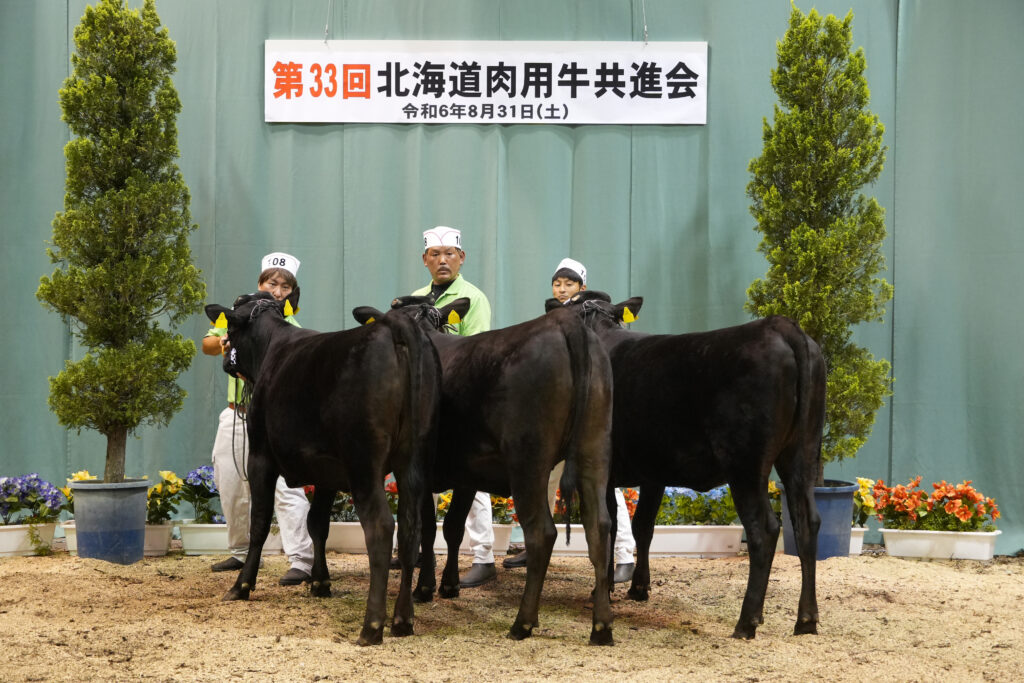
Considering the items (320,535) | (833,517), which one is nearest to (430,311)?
(320,535)

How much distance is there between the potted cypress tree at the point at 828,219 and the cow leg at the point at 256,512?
3378mm

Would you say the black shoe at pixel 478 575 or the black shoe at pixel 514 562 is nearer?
the black shoe at pixel 478 575

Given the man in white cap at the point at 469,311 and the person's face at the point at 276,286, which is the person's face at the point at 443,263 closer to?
the man in white cap at the point at 469,311

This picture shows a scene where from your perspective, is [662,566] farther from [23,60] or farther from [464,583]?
[23,60]

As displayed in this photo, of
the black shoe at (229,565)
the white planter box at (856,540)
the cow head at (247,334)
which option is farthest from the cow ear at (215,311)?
the white planter box at (856,540)

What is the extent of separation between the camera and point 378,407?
3887 mm

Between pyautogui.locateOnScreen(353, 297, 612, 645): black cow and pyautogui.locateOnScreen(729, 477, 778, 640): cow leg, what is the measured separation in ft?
2.06

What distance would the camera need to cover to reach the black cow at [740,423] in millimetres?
4090

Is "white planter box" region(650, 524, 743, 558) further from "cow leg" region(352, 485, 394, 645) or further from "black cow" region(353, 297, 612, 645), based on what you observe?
"cow leg" region(352, 485, 394, 645)

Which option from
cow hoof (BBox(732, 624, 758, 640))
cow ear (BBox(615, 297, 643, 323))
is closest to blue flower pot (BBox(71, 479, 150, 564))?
cow ear (BBox(615, 297, 643, 323))

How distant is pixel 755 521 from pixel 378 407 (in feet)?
5.50

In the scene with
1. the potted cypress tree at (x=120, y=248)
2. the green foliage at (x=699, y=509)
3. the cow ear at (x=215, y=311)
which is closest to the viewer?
the cow ear at (x=215, y=311)

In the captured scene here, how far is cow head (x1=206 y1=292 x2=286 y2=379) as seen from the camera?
4781mm

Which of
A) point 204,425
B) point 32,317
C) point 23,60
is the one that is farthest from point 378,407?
point 23,60
